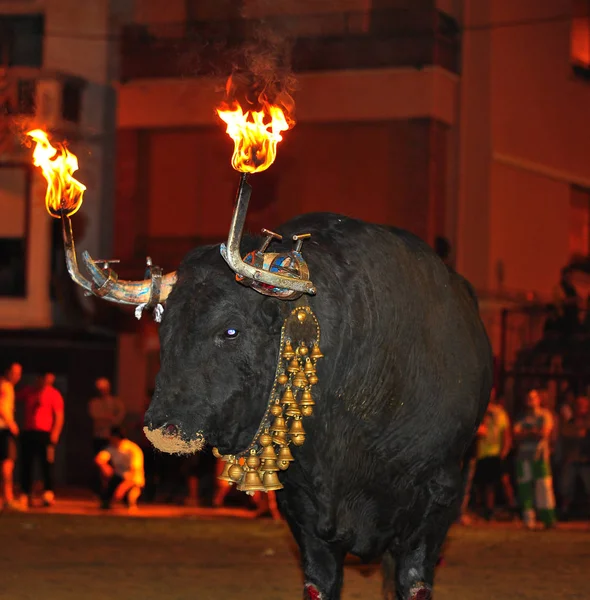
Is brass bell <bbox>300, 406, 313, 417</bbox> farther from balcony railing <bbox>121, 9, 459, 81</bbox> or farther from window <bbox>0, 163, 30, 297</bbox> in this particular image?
window <bbox>0, 163, 30, 297</bbox>

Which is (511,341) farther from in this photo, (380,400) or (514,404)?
(380,400)

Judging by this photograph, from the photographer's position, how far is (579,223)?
93.3ft

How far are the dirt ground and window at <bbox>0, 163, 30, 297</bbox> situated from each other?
9488mm

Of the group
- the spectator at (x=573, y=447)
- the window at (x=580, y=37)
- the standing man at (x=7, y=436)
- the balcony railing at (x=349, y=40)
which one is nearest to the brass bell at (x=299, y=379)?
the standing man at (x=7, y=436)

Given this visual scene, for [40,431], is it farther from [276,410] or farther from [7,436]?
[276,410]

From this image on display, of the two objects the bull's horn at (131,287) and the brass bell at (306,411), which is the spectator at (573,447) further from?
the bull's horn at (131,287)

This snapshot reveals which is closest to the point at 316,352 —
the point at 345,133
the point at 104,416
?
the point at 104,416

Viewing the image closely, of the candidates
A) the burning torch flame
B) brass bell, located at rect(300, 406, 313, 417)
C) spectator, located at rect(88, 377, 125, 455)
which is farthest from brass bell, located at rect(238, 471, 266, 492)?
spectator, located at rect(88, 377, 125, 455)

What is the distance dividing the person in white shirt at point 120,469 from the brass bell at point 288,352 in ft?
38.6

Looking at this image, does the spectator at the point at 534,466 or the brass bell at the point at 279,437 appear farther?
the spectator at the point at 534,466

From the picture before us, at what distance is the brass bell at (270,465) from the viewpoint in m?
7.21

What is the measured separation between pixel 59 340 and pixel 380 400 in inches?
744

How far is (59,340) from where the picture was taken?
2598 cm

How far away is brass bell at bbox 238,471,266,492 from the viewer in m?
7.22
